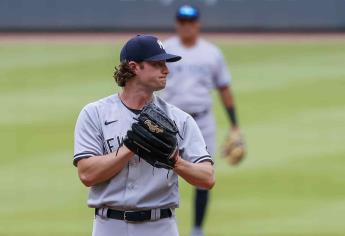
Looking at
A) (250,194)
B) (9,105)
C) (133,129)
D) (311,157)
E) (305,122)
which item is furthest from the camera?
(9,105)

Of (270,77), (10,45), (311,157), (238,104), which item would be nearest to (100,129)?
(311,157)

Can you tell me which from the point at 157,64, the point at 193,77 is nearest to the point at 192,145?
the point at 157,64

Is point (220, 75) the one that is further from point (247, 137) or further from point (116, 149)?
point (247, 137)

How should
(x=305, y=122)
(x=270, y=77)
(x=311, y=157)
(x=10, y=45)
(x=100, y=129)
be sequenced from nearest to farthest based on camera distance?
(x=100, y=129) < (x=311, y=157) < (x=305, y=122) < (x=270, y=77) < (x=10, y=45)

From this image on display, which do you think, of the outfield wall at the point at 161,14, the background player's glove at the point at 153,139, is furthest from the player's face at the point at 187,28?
the outfield wall at the point at 161,14

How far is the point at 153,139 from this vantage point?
527cm

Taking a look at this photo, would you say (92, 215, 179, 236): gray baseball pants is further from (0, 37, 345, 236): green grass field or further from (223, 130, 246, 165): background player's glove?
(223, 130, 246, 165): background player's glove

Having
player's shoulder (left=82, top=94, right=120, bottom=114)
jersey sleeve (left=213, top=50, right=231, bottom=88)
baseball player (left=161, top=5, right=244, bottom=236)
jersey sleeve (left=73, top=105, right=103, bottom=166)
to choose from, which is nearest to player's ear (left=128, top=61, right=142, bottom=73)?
player's shoulder (left=82, top=94, right=120, bottom=114)

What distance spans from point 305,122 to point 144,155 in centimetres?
1057

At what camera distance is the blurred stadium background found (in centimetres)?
1076

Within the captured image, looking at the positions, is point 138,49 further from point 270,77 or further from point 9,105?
point 270,77

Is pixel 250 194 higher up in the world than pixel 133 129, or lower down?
higher up

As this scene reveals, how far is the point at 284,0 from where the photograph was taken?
24.9m

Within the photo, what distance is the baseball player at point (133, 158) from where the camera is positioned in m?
5.61
